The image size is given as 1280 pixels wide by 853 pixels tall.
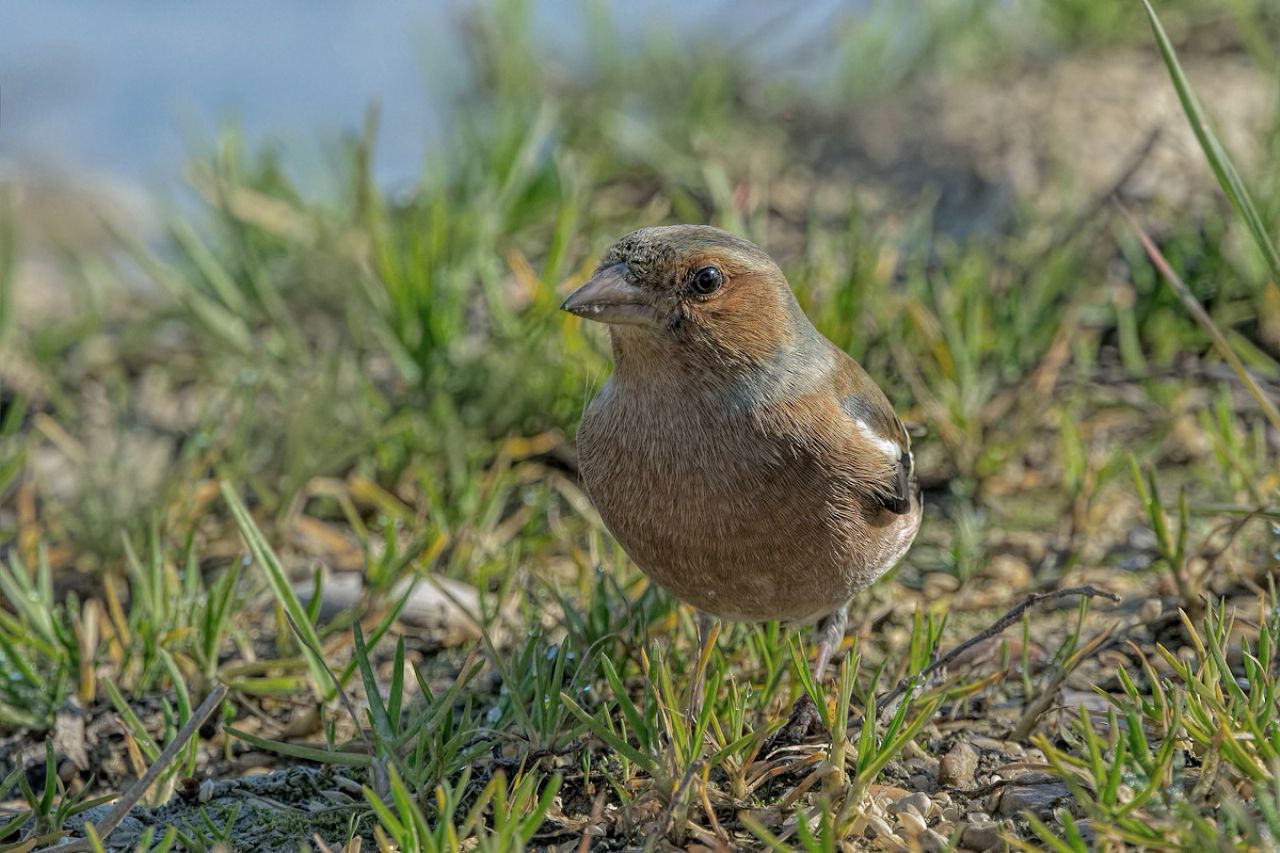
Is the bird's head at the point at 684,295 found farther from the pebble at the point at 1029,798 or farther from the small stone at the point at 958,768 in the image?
the pebble at the point at 1029,798

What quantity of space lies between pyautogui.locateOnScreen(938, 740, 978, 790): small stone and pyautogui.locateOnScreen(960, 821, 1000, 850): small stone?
21cm

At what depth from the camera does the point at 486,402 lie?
4449 mm

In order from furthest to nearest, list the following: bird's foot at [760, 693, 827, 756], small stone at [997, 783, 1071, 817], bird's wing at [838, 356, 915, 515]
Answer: bird's wing at [838, 356, 915, 515] → bird's foot at [760, 693, 827, 756] → small stone at [997, 783, 1071, 817]

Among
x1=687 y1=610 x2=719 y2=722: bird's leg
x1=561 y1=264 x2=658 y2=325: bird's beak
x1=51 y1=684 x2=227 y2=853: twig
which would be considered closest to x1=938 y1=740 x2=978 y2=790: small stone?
x1=687 y1=610 x2=719 y2=722: bird's leg

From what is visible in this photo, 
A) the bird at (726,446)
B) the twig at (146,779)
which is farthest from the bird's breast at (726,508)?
the twig at (146,779)

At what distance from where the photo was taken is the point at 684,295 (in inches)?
121

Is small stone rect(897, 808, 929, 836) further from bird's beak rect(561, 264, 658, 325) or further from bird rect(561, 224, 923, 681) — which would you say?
bird's beak rect(561, 264, 658, 325)

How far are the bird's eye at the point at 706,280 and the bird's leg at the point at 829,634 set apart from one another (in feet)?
2.87

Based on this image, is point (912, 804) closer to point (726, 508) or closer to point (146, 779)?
point (726, 508)

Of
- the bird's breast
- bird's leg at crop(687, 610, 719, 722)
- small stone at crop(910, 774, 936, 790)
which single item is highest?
the bird's breast

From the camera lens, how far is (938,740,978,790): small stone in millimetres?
2881

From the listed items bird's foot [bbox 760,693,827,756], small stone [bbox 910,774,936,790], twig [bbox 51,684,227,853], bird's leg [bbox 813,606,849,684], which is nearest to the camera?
twig [bbox 51,684,227,853]

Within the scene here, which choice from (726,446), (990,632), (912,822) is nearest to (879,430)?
(726,446)

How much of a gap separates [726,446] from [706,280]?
38 cm
